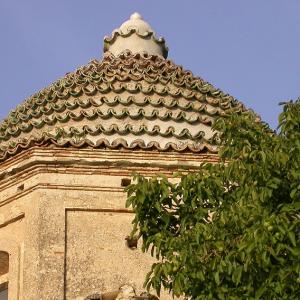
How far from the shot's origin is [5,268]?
55.5 ft

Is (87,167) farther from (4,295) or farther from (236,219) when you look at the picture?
(236,219)

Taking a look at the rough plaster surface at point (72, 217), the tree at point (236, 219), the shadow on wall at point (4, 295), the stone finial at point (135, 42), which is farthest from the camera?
the stone finial at point (135, 42)

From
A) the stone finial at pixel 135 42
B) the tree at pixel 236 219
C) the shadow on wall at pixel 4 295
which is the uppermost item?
the stone finial at pixel 135 42

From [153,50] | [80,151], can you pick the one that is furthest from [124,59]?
[80,151]

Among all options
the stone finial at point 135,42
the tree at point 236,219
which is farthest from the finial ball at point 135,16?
the tree at point 236,219

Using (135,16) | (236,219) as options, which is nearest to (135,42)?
(135,16)

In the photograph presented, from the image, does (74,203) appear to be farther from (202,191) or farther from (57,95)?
(202,191)

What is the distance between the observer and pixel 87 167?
54.4 ft

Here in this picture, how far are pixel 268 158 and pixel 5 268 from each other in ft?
16.3

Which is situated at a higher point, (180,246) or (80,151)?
(80,151)

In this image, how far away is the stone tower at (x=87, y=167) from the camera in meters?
16.1

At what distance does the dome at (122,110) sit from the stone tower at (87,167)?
1 cm

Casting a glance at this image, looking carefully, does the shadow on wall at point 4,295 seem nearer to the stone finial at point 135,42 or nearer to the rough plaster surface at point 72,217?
the rough plaster surface at point 72,217

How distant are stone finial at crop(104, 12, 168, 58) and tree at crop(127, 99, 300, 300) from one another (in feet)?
17.2
